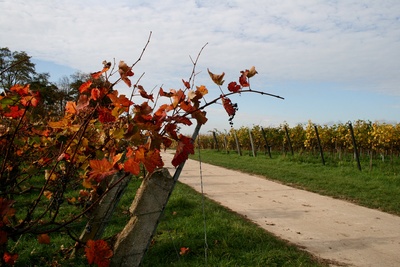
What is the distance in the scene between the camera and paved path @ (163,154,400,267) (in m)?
3.88

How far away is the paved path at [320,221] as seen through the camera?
3885 mm

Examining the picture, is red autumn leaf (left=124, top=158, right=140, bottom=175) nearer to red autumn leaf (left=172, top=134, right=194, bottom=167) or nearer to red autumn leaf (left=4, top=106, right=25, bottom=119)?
red autumn leaf (left=172, top=134, right=194, bottom=167)

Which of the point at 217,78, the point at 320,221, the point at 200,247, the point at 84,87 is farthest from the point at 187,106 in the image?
the point at 320,221

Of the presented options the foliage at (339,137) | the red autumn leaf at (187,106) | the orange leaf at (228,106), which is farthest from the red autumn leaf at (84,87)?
the foliage at (339,137)

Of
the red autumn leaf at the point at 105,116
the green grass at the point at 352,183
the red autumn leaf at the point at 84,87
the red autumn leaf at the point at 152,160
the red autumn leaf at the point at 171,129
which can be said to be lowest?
the green grass at the point at 352,183

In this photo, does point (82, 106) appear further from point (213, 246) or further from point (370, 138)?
point (370, 138)

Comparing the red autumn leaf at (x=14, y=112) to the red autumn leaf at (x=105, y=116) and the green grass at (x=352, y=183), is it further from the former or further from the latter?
the green grass at (x=352, y=183)

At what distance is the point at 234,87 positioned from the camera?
5.62 feet

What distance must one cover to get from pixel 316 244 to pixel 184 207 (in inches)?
89.6

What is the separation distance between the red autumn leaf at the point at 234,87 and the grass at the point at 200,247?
159cm

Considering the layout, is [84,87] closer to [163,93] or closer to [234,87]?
[163,93]

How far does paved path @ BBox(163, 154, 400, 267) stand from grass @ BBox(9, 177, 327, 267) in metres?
0.39

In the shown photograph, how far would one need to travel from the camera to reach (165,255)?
3.58 metres

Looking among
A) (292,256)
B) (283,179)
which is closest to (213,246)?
(292,256)
